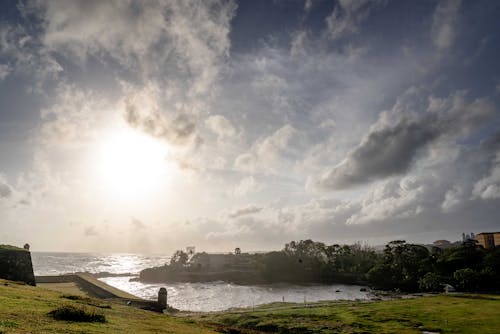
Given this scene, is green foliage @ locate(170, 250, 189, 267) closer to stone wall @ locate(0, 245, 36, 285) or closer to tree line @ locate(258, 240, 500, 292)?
tree line @ locate(258, 240, 500, 292)

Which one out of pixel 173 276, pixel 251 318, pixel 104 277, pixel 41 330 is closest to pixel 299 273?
→ pixel 173 276

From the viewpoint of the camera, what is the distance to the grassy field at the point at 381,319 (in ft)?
120

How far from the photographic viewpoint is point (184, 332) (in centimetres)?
2259

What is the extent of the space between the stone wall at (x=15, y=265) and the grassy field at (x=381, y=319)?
81.9ft

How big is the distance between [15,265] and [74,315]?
31361 millimetres

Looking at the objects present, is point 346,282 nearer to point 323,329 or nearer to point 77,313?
point 323,329

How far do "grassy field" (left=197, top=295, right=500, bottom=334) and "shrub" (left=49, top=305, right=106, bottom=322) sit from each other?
14395 millimetres

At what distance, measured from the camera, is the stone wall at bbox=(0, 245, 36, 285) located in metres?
41.3

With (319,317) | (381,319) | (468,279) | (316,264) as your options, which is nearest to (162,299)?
(319,317)

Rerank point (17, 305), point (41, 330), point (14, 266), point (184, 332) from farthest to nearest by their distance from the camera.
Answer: point (14, 266) < point (184, 332) < point (17, 305) < point (41, 330)

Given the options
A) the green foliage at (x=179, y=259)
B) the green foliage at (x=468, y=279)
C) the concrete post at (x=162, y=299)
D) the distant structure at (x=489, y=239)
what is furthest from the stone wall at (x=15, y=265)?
the distant structure at (x=489, y=239)

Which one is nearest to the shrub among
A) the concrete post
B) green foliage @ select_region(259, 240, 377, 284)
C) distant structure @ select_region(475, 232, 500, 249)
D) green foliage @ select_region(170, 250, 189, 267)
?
the concrete post

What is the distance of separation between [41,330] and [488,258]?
3967 inches

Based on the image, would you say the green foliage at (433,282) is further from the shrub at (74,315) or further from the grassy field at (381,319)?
the shrub at (74,315)
